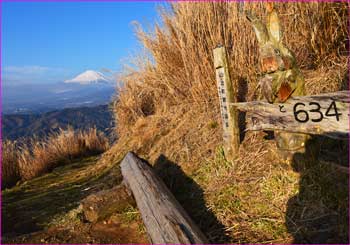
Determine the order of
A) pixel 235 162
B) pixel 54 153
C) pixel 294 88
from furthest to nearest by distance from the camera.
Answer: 1. pixel 54 153
2. pixel 235 162
3. pixel 294 88

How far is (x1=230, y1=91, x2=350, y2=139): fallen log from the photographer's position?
8.79 feet

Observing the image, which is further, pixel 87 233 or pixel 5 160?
pixel 5 160

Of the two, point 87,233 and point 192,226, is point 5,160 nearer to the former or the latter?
point 87,233

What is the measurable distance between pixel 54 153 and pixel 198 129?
16.6 ft

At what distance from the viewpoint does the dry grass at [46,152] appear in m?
8.07

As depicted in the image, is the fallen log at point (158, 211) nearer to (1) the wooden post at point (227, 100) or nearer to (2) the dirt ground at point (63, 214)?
(2) the dirt ground at point (63, 214)

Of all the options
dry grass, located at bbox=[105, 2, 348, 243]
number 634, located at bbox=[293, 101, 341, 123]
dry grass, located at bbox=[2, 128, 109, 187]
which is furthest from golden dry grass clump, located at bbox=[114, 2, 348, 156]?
dry grass, located at bbox=[2, 128, 109, 187]

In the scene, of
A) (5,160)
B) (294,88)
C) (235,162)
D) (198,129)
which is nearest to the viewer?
(294,88)

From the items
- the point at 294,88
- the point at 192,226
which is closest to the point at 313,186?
the point at 294,88

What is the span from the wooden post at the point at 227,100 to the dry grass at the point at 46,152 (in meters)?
5.55

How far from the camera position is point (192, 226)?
10.3 ft

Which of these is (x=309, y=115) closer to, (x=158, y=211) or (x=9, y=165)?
(x=158, y=211)

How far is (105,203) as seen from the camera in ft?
14.4

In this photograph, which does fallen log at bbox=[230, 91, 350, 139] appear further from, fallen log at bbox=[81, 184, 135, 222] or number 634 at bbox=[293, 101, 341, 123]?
fallen log at bbox=[81, 184, 135, 222]
